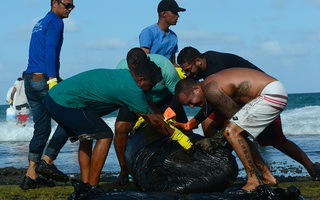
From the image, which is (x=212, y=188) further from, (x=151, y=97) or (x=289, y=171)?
(x=289, y=171)

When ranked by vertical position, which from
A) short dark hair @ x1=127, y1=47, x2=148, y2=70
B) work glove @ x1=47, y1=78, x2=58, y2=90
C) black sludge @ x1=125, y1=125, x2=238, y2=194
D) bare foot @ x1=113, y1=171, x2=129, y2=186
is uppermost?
short dark hair @ x1=127, y1=47, x2=148, y2=70

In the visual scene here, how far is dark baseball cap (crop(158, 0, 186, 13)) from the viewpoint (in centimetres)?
817

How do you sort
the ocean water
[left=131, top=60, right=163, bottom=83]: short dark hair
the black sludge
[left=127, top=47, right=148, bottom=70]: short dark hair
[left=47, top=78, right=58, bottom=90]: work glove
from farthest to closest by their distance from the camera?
1. the ocean water
2. [left=47, top=78, right=58, bottom=90]: work glove
3. [left=127, top=47, right=148, bottom=70]: short dark hair
4. the black sludge
5. [left=131, top=60, right=163, bottom=83]: short dark hair

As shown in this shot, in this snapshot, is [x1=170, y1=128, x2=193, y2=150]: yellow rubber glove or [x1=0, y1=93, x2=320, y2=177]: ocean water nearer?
[x1=170, y1=128, x2=193, y2=150]: yellow rubber glove

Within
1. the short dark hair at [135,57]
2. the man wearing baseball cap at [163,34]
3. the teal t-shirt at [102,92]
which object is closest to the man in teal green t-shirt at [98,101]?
the teal t-shirt at [102,92]

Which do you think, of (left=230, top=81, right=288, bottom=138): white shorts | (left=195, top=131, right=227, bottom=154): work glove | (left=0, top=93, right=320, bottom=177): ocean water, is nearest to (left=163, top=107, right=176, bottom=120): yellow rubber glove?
(left=195, top=131, right=227, bottom=154): work glove

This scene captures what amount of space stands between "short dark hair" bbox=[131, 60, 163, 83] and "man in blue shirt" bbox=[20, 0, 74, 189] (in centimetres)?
129

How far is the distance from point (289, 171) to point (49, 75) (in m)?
3.86

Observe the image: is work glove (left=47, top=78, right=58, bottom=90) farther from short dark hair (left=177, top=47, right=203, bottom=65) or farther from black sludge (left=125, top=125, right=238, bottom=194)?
short dark hair (left=177, top=47, right=203, bottom=65)

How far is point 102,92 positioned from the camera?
6.35m

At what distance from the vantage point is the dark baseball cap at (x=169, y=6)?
8172 millimetres

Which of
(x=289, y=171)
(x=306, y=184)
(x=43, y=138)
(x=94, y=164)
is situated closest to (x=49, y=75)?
(x=43, y=138)

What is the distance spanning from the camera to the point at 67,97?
6508 mm

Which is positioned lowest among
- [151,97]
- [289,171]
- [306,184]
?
[289,171]
